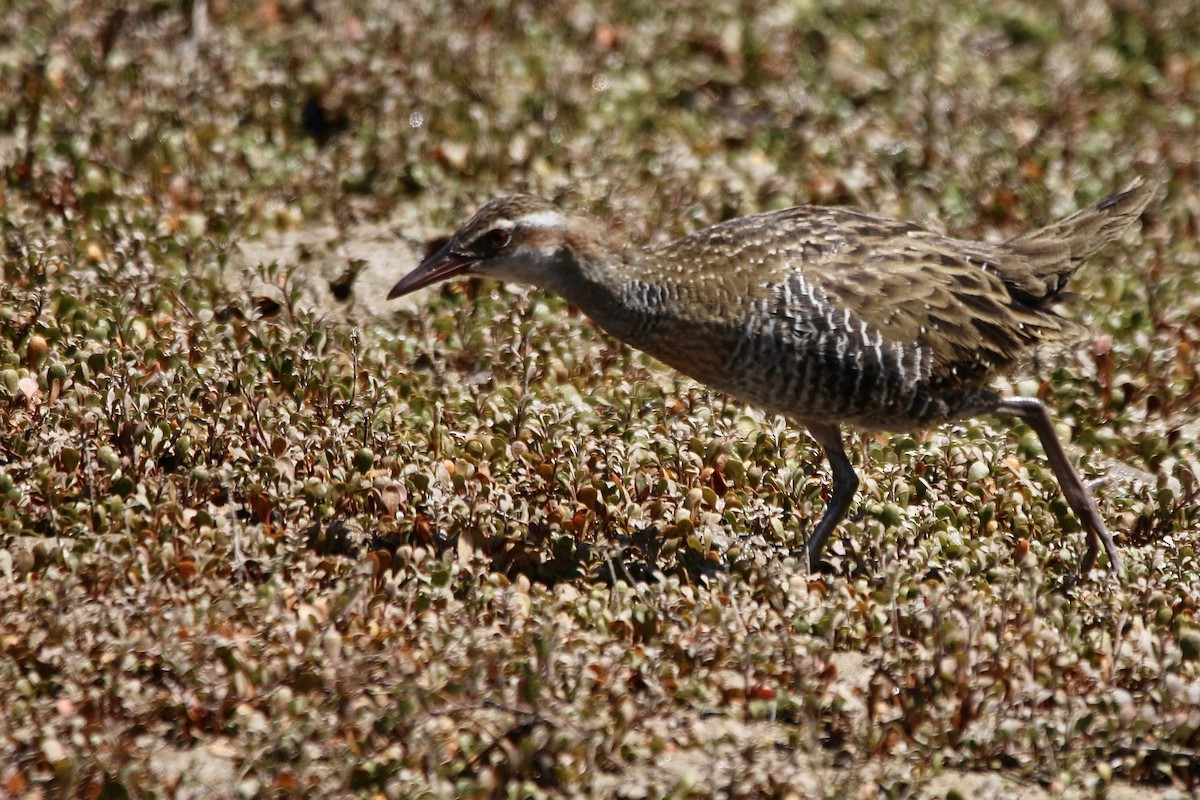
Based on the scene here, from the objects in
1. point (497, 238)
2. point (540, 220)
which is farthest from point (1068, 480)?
point (497, 238)

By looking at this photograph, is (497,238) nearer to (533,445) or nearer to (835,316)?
(533,445)

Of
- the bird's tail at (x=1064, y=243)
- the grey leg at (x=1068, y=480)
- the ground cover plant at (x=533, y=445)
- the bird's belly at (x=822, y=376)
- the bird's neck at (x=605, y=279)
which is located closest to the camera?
the ground cover plant at (x=533, y=445)

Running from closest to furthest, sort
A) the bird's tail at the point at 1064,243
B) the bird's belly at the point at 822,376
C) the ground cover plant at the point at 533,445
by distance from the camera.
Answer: the ground cover plant at the point at 533,445 < the bird's belly at the point at 822,376 < the bird's tail at the point at 1064,243

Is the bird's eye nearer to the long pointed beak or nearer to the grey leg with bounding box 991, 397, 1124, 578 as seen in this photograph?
the long pointed beak

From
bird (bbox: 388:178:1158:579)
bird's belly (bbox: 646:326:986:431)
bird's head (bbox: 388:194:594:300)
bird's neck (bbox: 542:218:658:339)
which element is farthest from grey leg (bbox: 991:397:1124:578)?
bird's head (bbox: 388:194:594:300)

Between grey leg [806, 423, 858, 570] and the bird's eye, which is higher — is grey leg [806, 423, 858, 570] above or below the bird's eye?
below

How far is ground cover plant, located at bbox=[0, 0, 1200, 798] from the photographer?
209 inches

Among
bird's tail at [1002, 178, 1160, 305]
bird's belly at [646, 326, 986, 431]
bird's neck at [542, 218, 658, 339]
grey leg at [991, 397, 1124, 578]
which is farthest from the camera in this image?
bird's tail at [1002, 178, 1160, 305]

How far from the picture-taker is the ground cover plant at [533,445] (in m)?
5.30

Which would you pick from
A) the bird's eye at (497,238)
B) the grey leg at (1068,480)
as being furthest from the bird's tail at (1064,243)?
the bird's eye at (497,238)

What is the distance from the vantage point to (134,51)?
9.70 m

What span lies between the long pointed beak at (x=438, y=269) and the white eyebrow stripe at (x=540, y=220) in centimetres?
27

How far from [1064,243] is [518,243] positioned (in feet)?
7.59

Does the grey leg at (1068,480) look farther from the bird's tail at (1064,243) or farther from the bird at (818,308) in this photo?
the bird's tail at (1064,243)
